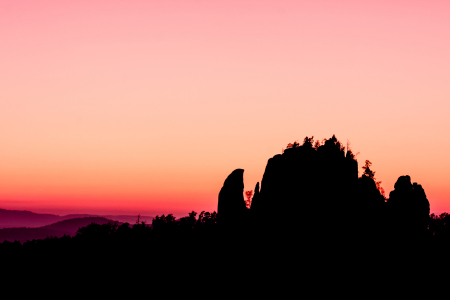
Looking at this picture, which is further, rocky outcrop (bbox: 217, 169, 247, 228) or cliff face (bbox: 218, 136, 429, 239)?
rocky outcrop (bbox: 217, 169, 247, 228)

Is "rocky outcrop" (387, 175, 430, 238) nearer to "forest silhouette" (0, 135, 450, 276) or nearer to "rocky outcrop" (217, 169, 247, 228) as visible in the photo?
"forest silhouette" (0, 135, 450, 276)

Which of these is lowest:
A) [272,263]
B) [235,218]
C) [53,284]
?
[53,284]

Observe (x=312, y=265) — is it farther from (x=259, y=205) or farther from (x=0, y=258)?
(x=0, y=258)

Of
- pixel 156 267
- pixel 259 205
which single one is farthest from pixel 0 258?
pixel 259 205

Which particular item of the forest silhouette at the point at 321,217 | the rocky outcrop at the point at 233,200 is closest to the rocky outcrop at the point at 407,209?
the forest silhouette at the point at 321,217

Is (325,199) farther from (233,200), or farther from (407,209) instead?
(233,200)

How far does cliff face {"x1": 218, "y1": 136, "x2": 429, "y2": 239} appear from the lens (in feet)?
262

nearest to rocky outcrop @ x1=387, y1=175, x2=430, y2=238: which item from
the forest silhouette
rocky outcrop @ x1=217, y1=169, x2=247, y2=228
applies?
the forest silhouette

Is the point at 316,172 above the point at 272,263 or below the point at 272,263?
above

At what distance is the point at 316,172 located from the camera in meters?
81.6

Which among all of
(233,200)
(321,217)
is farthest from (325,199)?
(233,200)

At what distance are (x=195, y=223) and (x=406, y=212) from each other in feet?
229

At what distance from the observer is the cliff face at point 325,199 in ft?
262

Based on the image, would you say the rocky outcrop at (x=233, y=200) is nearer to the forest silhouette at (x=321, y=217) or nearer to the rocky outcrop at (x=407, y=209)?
the forest silhouette at (x=321, y=217)
